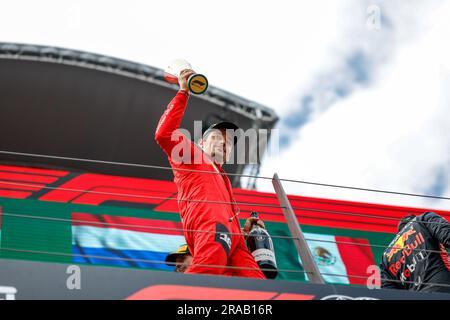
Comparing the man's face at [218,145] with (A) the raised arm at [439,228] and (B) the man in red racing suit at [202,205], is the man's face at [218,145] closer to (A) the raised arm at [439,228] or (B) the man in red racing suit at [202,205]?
(B) the man in red racing suit at [202,205]

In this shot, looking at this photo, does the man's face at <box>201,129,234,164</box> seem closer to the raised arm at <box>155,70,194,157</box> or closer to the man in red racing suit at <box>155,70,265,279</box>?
the man in red racing suit at <box>155,70,265,279</box>

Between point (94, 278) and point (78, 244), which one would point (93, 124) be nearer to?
point (78, 244)

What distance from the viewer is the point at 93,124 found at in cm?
926

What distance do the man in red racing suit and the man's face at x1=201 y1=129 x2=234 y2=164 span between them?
6cm

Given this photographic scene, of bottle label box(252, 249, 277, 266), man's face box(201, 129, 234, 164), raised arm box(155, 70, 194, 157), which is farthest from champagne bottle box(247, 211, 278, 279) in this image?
raised arm box(155, 70, 194, 157)

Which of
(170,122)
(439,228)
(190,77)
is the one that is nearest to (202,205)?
(170,122)

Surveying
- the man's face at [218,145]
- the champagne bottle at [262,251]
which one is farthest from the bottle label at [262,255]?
the man's face at [218,145]

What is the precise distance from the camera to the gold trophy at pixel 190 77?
2.63 metres

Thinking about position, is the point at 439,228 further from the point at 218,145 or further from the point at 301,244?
the point at 218,145

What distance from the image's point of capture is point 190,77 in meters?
2.63

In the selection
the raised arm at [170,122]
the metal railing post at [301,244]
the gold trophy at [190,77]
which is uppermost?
the gold trophy at [190,77]

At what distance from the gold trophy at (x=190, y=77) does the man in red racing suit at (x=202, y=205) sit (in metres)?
0.04
